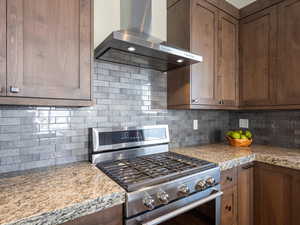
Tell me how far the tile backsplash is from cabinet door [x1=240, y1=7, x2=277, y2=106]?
0.61 metres

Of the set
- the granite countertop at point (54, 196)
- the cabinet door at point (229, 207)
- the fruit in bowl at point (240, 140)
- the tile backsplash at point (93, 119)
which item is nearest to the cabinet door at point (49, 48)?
the tile backsplash at point (93, 119)

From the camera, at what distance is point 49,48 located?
993 millimetres

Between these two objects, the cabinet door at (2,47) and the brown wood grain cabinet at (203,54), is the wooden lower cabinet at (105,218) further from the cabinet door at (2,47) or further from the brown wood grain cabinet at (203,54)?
the brown wood grain cabinet at (203,54)

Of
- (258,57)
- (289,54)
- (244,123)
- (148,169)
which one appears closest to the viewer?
(148,169)

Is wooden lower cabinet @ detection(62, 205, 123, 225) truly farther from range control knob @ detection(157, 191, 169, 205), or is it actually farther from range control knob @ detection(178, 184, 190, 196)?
range control knob @ detection(178, 184, 190, 196)

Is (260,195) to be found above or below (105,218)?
below

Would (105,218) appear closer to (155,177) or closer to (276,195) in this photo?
(155,177)

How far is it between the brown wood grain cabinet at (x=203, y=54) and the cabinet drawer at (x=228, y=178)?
63cm

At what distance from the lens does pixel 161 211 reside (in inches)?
39.2

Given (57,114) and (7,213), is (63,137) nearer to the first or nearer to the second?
(57,114)

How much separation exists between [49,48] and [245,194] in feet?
6.13

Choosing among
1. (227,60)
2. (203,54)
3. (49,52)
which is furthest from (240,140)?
(49,52)

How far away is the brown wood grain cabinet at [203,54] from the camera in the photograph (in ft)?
5.49

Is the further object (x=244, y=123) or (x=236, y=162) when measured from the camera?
(x=244, y=123)
